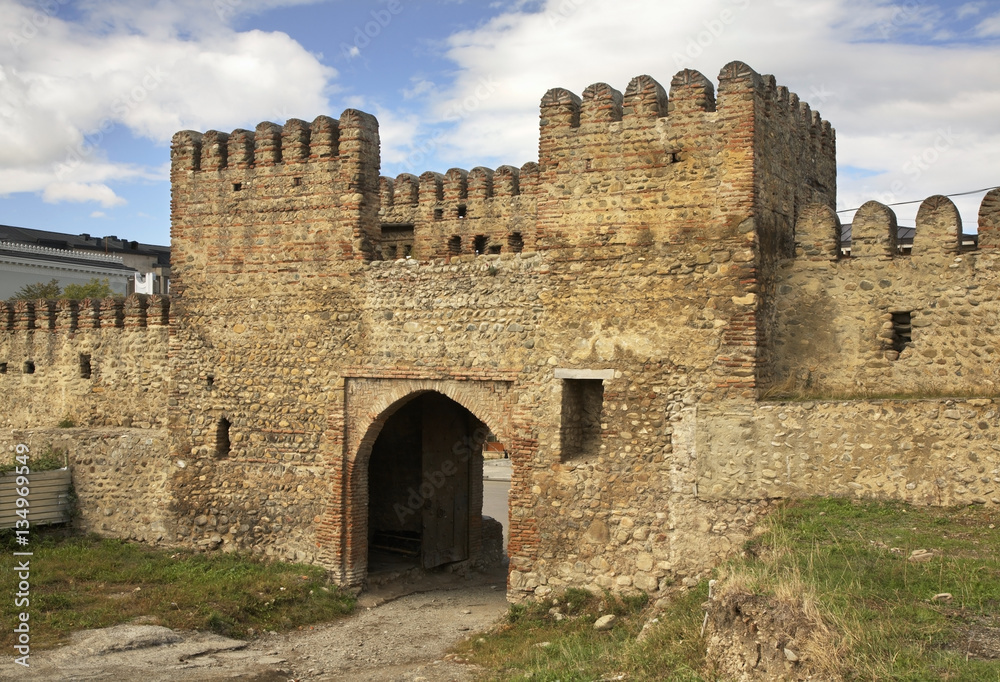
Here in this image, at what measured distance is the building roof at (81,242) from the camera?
120 ft

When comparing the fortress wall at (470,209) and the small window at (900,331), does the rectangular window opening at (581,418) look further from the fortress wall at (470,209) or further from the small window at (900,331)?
the small window at (900,331)

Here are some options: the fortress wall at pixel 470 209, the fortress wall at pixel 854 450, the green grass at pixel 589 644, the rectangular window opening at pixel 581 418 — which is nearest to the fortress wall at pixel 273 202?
the fortress wall at pixel 470 209

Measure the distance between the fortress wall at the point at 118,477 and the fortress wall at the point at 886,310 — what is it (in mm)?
8470

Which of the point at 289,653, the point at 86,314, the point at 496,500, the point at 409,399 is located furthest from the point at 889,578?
the point at 496,500

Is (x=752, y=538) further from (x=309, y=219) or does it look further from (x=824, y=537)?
(x=309, y=219)

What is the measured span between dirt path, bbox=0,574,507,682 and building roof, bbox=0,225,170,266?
29.3m

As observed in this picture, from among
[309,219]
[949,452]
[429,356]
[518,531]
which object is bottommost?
[518,531]

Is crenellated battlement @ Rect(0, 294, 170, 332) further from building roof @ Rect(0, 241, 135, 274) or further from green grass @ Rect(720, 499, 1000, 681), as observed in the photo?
building roof @ Rect(0, 241, 135, 274)

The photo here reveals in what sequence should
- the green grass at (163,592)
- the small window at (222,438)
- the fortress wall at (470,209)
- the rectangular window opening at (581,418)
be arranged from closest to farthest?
the green grass at (163,592) → the rectangular window opening at (581,418) → the fortress wall at (470,209) → the small window at (222,438)

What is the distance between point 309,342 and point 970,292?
303 inches

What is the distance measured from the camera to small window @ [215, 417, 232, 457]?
40.8 ft

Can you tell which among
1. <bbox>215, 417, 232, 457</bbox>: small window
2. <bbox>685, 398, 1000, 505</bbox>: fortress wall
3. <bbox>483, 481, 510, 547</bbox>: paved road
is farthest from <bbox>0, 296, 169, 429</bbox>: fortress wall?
<bbox>685, 398, 1000, 505</bbox>: fortress wall

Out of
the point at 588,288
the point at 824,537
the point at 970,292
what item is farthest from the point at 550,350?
the point at 970,292

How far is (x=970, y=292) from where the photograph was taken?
30.5 feet
